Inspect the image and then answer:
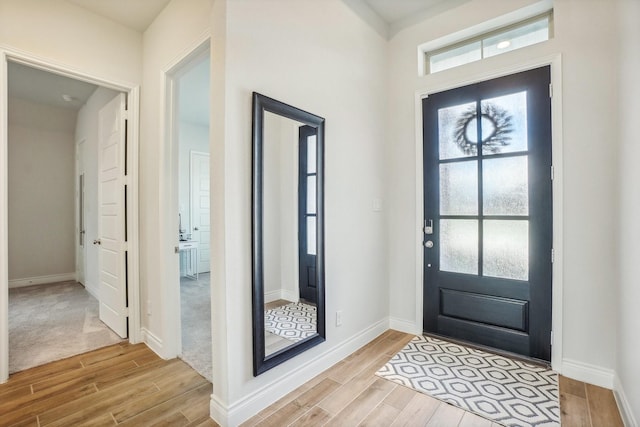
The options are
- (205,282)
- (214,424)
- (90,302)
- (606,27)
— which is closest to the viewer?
(214,424)

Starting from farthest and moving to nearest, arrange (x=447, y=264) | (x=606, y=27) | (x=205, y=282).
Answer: (x=205, y=282) < (x=447, y=264) < (x=606, y=27)

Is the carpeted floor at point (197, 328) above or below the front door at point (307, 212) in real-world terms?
below

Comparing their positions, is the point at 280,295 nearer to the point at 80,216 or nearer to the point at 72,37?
the point at 72,37

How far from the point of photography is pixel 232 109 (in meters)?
1.72

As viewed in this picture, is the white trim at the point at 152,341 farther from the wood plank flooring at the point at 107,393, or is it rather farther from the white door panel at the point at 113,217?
the white door panel at the point at 113,217

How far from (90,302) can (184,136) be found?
10.1 feet

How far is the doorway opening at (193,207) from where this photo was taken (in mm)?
2543

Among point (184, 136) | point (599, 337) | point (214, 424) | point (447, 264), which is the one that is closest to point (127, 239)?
point (214, 424)

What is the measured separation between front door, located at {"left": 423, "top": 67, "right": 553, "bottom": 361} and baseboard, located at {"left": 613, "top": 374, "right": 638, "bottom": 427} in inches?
15.1

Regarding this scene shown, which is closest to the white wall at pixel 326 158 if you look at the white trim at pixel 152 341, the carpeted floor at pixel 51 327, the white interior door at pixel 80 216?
the white trim at pixel 152 341

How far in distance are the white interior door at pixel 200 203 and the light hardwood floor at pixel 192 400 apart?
11.1ft

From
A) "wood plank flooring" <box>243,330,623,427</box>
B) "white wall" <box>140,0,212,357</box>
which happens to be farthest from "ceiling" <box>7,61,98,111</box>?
"wood plank flooring" <box>243,330,623,427</box>

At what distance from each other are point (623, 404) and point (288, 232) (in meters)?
2.21

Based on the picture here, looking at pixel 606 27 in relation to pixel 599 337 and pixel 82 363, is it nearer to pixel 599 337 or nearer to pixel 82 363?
pixel 599 337
